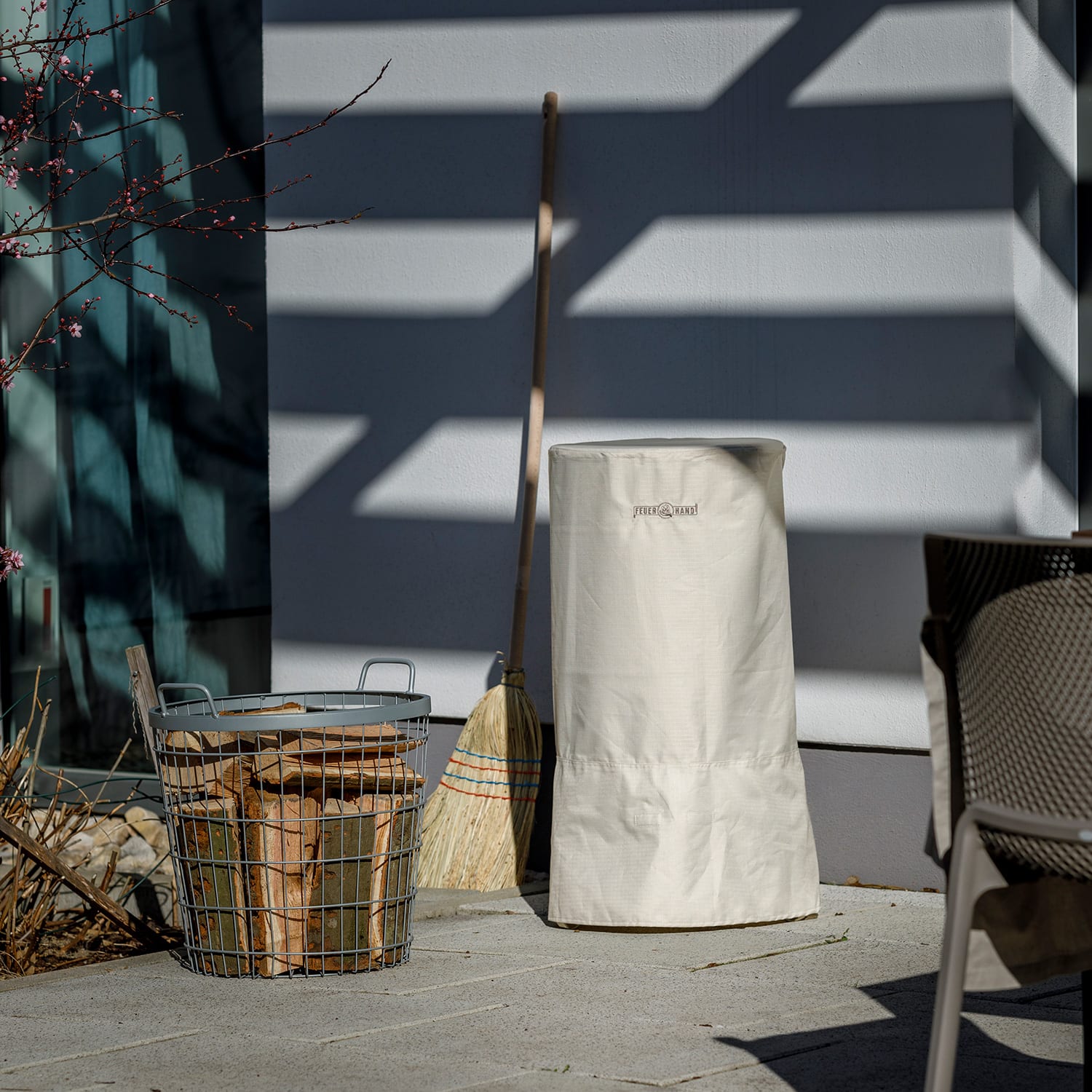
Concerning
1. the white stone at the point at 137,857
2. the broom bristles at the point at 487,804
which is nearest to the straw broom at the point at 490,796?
the broom bristles at the point at 487,804

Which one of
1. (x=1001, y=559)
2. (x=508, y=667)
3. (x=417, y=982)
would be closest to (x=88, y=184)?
(x=508, y=667)

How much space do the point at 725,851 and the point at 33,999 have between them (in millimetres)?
1562

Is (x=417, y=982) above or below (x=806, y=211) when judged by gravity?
below

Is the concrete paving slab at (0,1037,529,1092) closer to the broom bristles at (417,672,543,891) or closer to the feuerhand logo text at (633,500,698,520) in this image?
the feuerhand logo text at (633,500,698,520)

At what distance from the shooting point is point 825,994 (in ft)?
11.1

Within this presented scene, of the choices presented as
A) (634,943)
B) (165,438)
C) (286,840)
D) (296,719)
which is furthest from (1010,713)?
(165,438)

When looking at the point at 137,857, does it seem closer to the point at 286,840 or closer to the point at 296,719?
the point at 286,840

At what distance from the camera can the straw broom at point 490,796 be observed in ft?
15.0

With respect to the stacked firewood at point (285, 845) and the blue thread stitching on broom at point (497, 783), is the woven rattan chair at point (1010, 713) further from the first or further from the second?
the blue thread stitching on broom at point (497, 783)

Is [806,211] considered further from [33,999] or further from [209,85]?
[33,999]

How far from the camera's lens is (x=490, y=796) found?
181 inches

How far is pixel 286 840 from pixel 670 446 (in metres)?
1.25

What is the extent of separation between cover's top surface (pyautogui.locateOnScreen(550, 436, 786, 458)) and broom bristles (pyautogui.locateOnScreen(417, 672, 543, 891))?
880 mm

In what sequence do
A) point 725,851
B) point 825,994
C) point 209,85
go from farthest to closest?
point 209,85
point 725,851
point 825,994
